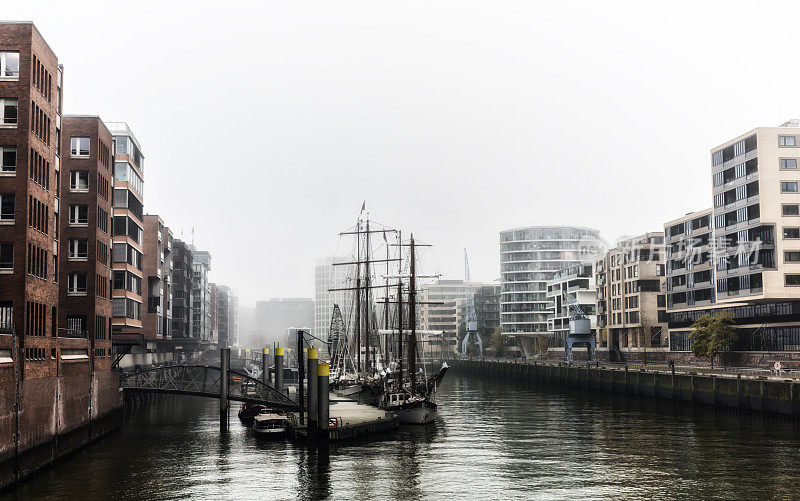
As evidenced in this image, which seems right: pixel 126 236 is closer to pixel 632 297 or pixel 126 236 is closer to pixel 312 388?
pixel 312 388

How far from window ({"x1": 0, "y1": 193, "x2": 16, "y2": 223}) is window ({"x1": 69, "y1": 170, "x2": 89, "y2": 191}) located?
87.0 ft

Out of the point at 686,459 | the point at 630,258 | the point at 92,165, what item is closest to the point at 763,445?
the point at 686,459

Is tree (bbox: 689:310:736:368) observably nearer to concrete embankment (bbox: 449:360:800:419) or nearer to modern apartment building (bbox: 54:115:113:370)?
concrete embankment (bbox: 449:360:800:419)

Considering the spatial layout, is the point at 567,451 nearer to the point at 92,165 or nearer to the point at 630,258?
the point at 92,165

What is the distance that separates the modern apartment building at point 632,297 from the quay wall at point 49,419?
373 ft

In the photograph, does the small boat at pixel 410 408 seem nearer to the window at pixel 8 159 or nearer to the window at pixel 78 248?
the window at pixel 78 248

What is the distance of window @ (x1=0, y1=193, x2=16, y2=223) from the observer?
184 ft

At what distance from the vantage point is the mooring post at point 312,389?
213 ft

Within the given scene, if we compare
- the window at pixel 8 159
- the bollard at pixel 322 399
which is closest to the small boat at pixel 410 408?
the bollard at pixel 322 399

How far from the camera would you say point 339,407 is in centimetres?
9206

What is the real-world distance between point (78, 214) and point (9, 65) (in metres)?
26.6

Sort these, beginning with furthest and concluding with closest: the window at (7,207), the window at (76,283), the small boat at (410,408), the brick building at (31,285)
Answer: the small boat at (410,408), the window at (76,283), the window at (7,207), the brick building at (31,285)

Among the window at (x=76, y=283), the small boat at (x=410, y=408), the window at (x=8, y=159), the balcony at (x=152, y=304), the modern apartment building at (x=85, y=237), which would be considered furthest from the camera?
the balcony at (x=152, y=304)

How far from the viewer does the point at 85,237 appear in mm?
81500
